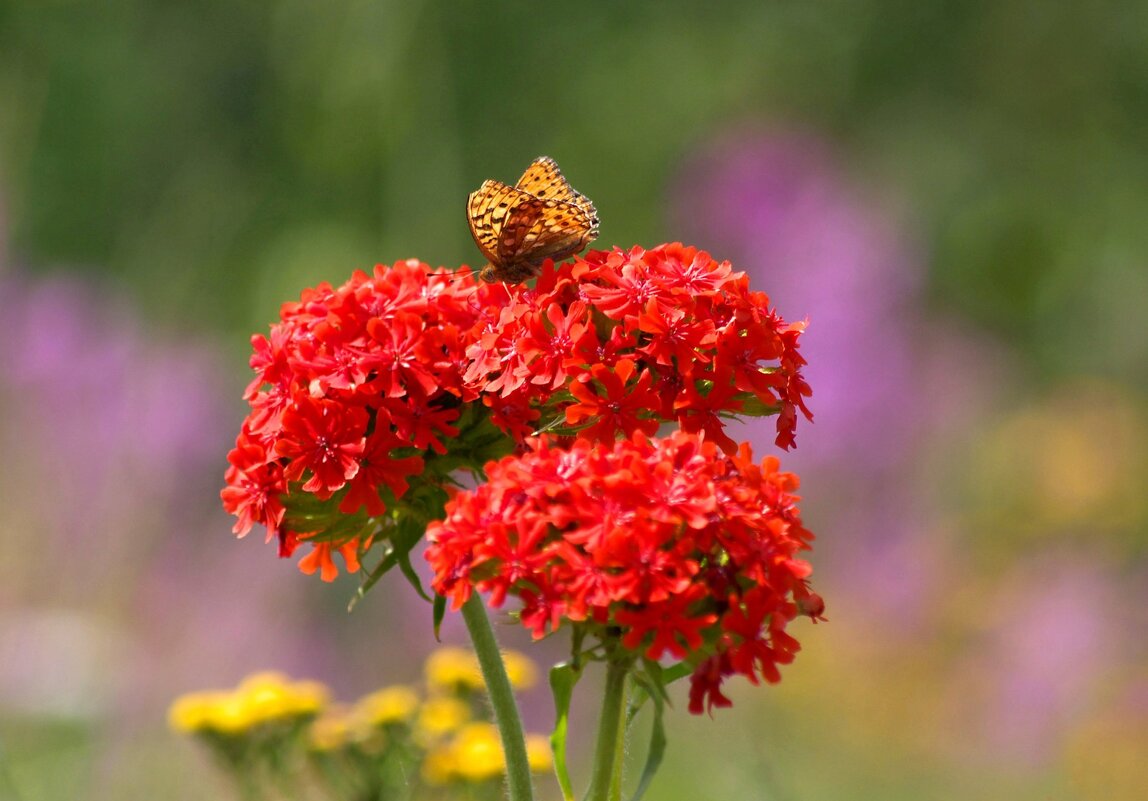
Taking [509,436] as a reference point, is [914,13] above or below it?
above

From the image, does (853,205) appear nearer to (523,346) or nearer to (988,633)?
(988,633)

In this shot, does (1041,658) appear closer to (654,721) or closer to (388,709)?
(388,709)

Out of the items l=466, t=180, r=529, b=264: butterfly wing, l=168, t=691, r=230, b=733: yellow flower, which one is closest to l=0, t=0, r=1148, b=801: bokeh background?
l=168, t=691, r=230, b=733: yellow flower

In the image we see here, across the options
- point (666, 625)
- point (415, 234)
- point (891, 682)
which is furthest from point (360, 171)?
point (666, 625)

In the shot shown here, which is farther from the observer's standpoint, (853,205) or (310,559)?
(853,205)

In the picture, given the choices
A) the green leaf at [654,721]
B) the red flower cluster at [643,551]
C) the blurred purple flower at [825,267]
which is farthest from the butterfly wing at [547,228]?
the blurred purple flower at [825,267]

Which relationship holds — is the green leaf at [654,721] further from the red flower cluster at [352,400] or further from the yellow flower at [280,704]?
the yellow flower at [280,704]

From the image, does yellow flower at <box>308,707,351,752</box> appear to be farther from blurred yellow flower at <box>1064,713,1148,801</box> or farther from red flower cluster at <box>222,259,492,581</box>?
blurred yellow flower at <box>1064,713,1148,801</box>
